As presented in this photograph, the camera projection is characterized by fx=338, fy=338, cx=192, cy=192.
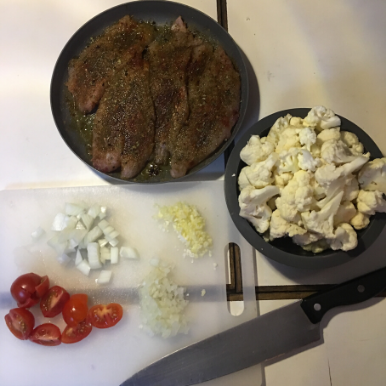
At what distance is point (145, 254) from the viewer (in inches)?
46.3

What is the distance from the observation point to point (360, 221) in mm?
931

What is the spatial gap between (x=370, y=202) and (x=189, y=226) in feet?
1.80

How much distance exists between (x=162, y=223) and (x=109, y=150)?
12.2 inches

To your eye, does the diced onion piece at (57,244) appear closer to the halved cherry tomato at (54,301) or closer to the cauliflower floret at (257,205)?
the halved cherry tomato at (54,301)

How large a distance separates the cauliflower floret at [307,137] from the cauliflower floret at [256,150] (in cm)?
9

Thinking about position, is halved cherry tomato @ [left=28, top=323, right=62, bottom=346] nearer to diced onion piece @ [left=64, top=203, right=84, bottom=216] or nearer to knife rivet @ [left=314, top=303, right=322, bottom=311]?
diced onion piece @ [left=64, top=203, right=84, bottom=216]

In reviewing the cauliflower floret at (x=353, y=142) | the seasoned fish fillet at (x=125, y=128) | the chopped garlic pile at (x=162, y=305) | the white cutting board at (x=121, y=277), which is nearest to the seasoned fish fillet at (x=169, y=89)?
the seasoned fish fillet at (x=125, y=128)

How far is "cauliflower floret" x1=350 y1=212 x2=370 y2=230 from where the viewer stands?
3.05 ft

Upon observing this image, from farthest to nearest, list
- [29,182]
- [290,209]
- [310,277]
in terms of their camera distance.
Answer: [29,182] → [310,277] → [290,209]

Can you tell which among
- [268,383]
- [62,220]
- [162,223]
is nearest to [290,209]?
[162,223]

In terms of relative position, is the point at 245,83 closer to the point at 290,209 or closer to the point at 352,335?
the point at 290,209

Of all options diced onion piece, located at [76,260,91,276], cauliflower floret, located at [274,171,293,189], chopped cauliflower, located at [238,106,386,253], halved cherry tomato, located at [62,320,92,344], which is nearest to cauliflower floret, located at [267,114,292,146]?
chopped cauliflower, located at [238,106,386,253]

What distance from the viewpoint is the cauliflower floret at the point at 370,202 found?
2.90 feet

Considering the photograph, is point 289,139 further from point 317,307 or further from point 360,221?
point 317,307
